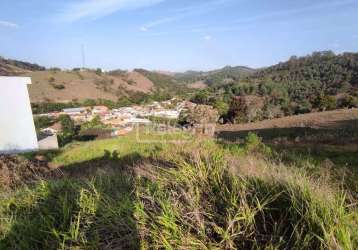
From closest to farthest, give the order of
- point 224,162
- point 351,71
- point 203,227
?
point 203,227 < point 224,162 < point 351,71

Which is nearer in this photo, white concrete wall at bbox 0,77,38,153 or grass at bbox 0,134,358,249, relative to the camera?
grass at bbox 0,134,358,249

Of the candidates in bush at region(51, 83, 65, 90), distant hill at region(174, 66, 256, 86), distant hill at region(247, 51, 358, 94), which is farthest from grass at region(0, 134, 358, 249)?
bush at region(51, 83, 65, 90)

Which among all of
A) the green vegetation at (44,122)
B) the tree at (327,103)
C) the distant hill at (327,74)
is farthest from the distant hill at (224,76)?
the green vegetation at (44,122)

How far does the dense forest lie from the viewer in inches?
1117

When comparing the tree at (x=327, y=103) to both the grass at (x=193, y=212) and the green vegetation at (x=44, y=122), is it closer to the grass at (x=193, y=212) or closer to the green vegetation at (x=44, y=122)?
the grass at (x=193, y=212)

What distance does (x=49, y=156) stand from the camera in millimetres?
11062

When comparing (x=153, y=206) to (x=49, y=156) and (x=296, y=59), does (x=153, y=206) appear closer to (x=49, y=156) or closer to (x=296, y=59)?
(x=49, y=156)

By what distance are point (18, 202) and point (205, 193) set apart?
2123mm

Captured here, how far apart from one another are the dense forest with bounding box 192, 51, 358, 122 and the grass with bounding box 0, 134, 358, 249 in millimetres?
25520

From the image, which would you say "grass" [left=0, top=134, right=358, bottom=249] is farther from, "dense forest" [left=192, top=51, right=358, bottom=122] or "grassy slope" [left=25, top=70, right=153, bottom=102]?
"grassy slope" [left=25, top=70, right=153, bottom=102]

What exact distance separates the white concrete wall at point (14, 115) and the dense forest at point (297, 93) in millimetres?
19768

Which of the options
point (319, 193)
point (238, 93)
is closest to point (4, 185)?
point (319, 193)

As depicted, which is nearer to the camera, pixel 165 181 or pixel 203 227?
pixel 203 227

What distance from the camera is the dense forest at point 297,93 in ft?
93.1
